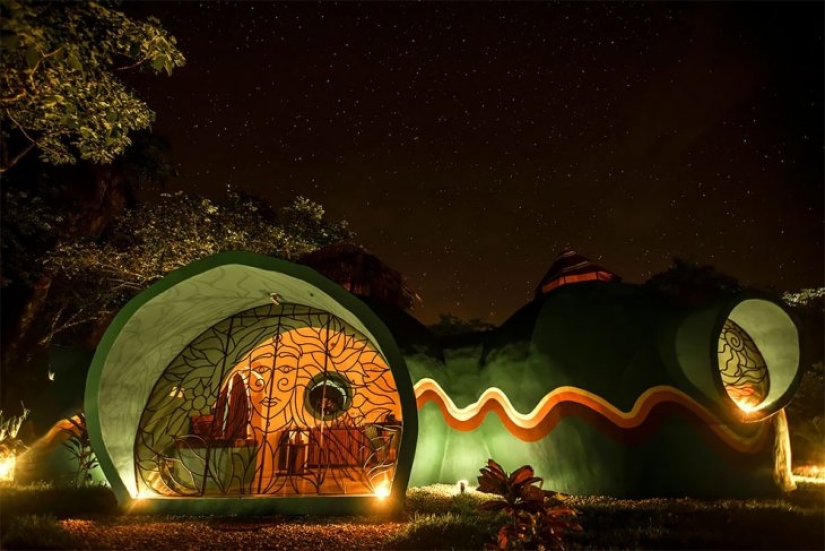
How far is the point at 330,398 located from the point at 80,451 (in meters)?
3.88

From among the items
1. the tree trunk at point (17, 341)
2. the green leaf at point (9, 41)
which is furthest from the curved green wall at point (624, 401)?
the tree trunk at point (17, 341)

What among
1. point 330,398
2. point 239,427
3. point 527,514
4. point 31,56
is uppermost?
point 31,56

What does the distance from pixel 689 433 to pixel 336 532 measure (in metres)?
4.67

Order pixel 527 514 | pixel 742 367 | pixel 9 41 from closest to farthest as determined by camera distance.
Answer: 1. pixel 527 514
2. pixel 9 41
3. pixel 742 367

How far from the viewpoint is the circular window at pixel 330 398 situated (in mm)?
9719

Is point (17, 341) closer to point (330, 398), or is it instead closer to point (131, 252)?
point (131, 252)

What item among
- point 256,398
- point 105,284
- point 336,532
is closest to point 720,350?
point 336,532

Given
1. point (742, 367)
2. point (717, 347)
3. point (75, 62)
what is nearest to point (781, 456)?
point (742, 367)

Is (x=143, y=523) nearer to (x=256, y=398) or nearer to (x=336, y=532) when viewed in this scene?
(x=336, y=532)

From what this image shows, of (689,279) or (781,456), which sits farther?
(689,279)

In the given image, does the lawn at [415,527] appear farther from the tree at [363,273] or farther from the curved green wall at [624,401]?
the tree at [363,273]

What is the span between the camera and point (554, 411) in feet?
27.4

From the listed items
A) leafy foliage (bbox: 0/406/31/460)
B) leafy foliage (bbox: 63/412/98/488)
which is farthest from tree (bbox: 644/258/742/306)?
leafy foliage (bbox: 0/406/31/460)

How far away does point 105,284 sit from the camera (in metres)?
14.7
